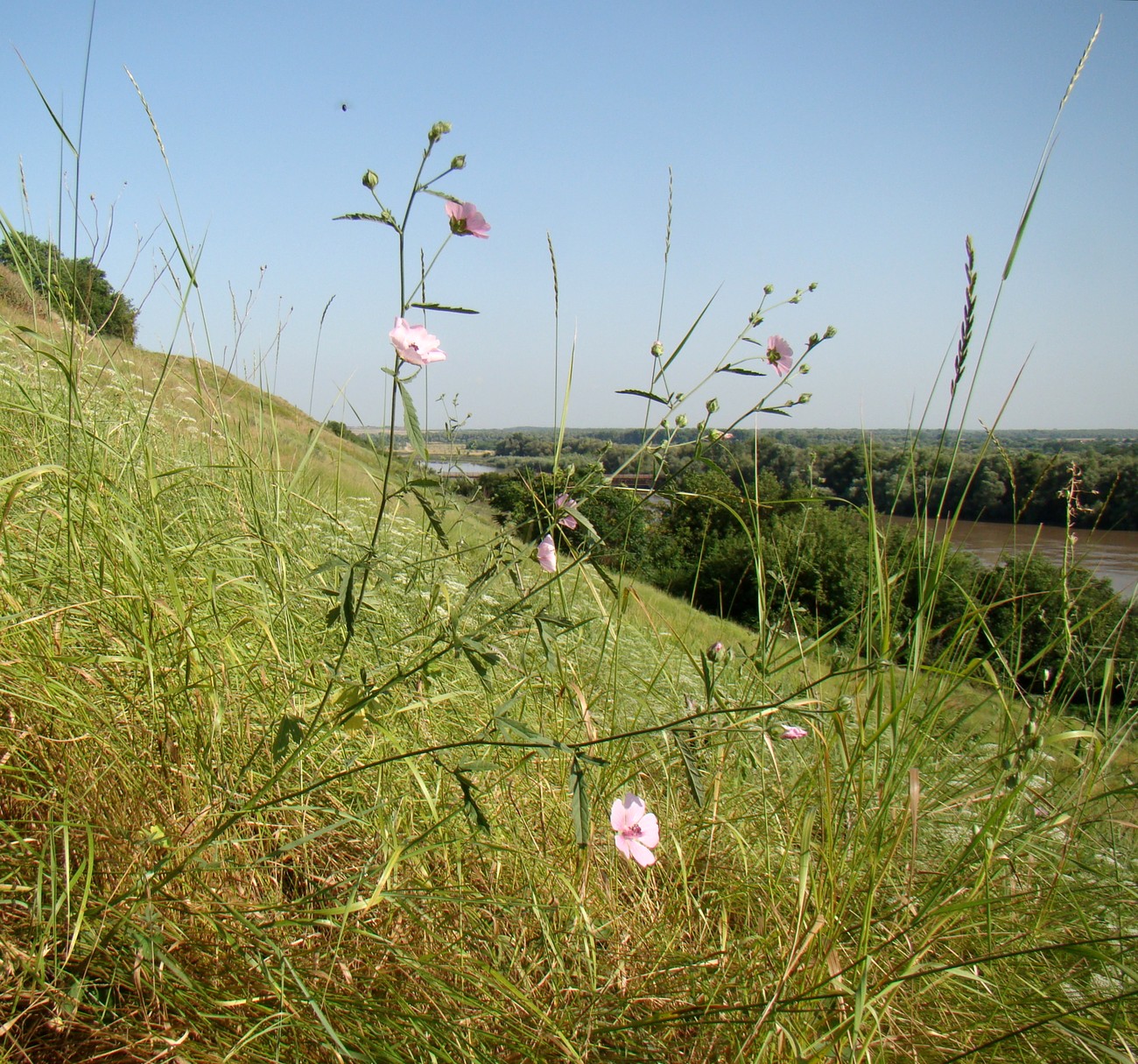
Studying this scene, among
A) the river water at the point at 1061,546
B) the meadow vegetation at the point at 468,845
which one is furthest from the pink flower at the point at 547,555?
the river water at the point at 1061,546

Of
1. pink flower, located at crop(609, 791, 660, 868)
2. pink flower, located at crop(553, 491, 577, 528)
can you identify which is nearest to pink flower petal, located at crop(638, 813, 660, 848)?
pink flower, located at crop(609, 791, 660, 868)

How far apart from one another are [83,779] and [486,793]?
0.52m

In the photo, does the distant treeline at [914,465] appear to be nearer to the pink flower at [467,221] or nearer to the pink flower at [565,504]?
the pink flower at [565,504]

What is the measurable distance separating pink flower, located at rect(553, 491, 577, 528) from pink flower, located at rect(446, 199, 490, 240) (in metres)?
0.30

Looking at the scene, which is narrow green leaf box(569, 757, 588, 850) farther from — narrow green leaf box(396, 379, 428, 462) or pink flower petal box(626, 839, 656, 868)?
Answer: narrow green leaf box(396, 379, 428, 462)

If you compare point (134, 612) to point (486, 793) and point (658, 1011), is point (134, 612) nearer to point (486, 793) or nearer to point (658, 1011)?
point (486, 793)

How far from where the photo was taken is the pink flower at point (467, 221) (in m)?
0.77

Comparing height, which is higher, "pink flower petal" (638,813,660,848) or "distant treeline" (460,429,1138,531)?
"distant treeline" (460,429,1138,531)

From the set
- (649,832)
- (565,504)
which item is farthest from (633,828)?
(565,504)

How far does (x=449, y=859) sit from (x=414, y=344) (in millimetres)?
681

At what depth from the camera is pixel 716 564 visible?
573 inches

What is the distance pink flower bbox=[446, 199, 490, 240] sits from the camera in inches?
30.3

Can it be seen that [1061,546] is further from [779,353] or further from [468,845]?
[468,845]

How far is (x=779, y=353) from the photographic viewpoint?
3.62 feet
